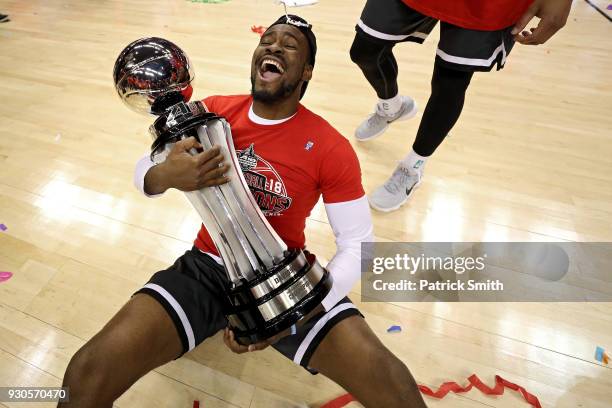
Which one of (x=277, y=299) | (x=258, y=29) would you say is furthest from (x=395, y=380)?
(x=258, y=29)

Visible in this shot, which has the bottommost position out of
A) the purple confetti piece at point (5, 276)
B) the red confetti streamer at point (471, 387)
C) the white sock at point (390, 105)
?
the red confetti streamer at point (471, 387)

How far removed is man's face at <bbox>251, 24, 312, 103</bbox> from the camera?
731 millimetres

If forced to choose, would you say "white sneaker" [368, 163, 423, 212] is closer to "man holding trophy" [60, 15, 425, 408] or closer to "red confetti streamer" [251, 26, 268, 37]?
"man holding trophy" [60, 15, 425, 408]

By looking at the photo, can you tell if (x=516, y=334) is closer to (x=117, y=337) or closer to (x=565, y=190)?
(x=565, y=190)

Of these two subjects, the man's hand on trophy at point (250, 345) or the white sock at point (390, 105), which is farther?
the white sock at point (390, 105)

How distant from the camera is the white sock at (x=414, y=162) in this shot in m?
1.25

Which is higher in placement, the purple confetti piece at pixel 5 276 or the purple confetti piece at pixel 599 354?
the purple confetti piece at pixel 5 276

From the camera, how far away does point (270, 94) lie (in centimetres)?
73

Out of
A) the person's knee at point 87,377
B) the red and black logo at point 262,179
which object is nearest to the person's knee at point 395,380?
the red and black logo at point 262,179

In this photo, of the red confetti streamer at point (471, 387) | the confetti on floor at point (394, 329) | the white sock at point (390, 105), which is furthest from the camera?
the white sock at point (390, 105)

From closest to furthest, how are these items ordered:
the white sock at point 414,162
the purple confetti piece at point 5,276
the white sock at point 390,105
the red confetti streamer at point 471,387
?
the red confetti streamer at point 471,387, the purple confetti piece at point 5,276, the white sock at point 414,162, the white sock at point 390,105

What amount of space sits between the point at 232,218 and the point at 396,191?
766mm

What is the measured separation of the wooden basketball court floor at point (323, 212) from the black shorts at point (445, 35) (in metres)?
0.53

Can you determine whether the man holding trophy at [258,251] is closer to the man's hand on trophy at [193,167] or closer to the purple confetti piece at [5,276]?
the man's hand on trophy at [193,167]
